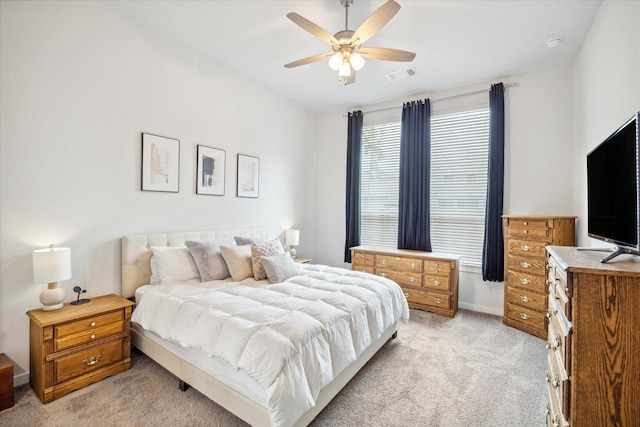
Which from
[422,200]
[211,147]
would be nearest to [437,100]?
[422,200]

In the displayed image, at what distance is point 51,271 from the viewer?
2.14 meters

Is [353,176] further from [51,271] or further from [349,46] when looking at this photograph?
[51,271]

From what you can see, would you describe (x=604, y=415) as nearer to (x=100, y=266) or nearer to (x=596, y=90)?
(x=596, y=90)

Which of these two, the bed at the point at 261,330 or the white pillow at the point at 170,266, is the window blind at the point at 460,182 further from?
the white pillow at the point at 170,266

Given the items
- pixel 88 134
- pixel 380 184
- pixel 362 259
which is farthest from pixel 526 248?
pixel 88 134

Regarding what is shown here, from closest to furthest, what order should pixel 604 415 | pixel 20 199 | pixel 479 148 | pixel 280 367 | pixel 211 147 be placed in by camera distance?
pixel 604 415 < pixel 280 367 < pixel 20 199 < pixel 211 147 < pixel 479 148

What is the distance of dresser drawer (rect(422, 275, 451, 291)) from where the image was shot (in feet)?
12.3

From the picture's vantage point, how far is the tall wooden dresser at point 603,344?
1.05 meters

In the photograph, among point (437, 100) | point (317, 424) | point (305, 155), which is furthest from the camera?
point (305, 155)

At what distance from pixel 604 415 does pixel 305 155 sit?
15.6 feet

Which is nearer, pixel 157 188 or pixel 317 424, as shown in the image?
pixel 317 424

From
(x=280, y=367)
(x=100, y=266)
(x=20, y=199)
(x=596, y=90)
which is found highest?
(x=596, y=90)

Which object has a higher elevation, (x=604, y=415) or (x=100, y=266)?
(x=100, y=266)

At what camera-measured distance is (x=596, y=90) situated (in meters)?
2.63
